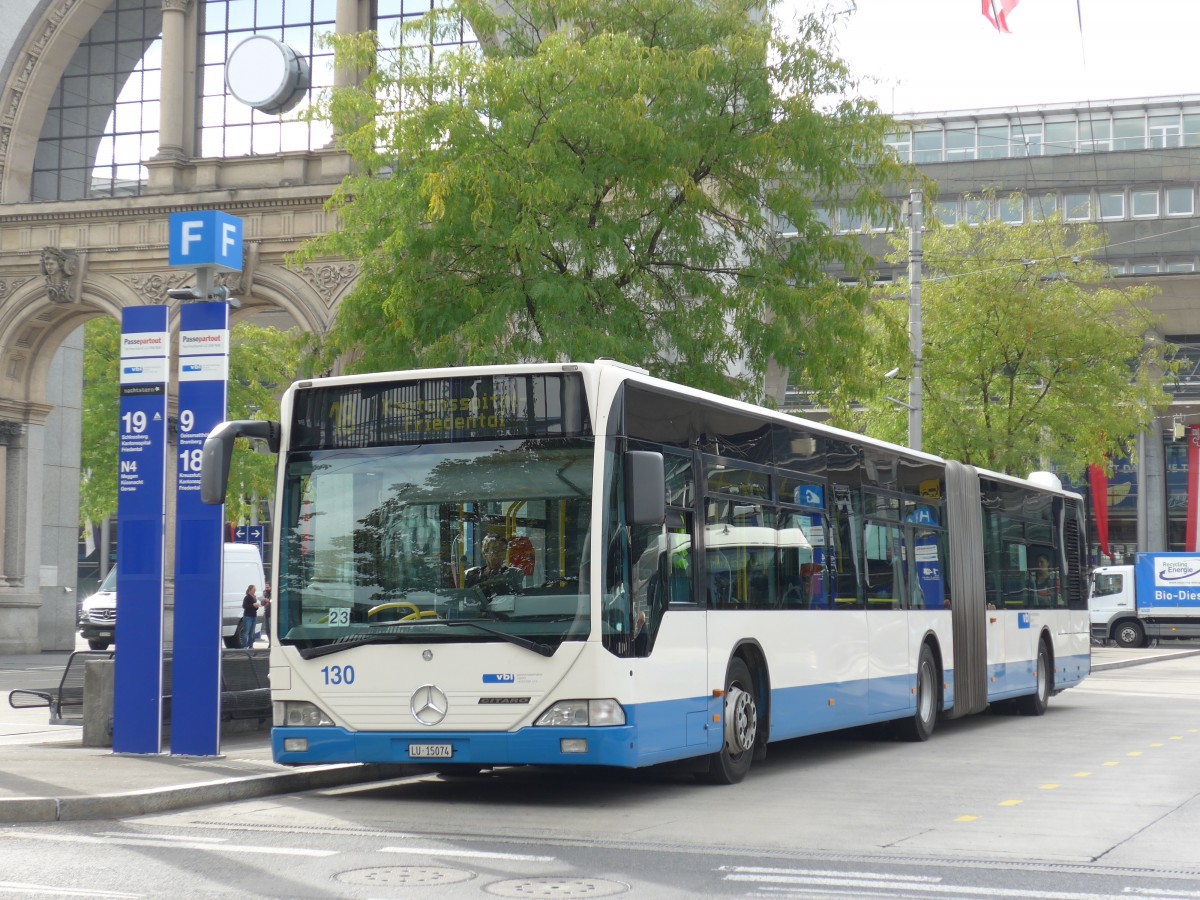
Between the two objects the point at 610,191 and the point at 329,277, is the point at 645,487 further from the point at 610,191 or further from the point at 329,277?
the point at 329,277

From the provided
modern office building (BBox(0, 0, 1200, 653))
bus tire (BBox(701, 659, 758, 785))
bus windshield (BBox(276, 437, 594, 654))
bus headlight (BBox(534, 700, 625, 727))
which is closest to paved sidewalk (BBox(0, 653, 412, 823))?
bus windshield (BBox(276, 437, 594, 654))

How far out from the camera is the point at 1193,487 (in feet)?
178

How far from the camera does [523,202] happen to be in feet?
58.6

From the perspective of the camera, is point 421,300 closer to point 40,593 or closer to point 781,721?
point 781,721

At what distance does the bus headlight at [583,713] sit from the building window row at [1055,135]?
191ft

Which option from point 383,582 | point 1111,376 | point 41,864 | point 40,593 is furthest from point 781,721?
point 40,593

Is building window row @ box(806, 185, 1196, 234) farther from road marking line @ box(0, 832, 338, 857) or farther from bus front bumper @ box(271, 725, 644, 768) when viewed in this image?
road marking line @ box(0, 832, 338, 857)

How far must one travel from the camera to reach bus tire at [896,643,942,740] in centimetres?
1700

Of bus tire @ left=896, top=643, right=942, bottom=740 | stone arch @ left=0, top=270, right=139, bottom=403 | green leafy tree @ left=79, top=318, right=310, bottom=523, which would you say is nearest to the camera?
bus tire @ left=896, top=643, right=942, bottom=740

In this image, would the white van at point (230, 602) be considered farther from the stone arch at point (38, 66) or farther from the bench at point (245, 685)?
the bench at point (245, 685)

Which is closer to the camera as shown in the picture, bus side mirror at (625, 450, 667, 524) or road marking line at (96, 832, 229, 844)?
road marking line at (96, 832, 229, 844)

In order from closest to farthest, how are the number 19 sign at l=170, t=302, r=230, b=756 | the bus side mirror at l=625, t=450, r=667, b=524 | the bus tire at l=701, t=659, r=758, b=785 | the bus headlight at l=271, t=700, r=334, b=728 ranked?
the bus side mirror at l=625, t=450, r=667, b=524
the bus headlight at l=271, t=700, r=334, b=728
the bus tire at l=701, t=659, r=758, b=785
the number 19 sign at l=170, t=302, r=230, b=756

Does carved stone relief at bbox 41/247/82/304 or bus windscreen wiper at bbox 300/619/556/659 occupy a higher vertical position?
carved stone relief at bbox 41/247/82/304

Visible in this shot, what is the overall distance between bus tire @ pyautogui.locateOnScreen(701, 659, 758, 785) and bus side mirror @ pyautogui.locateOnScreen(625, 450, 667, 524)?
7.36 ft
